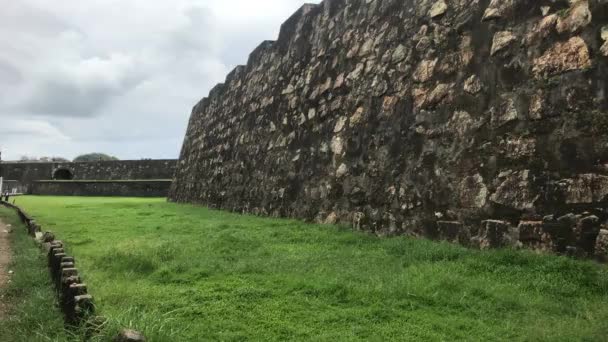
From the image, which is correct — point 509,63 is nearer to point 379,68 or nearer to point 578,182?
point 578,182

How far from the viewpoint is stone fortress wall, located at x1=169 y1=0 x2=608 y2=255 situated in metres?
4.09

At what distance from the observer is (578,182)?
13.1 ft

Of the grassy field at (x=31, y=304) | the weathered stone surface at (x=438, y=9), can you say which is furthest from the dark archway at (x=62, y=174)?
the weathered stone surface at (x=438, y=9)

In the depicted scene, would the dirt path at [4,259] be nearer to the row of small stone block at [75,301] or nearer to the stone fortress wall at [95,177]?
the row of small stone block at [75,301]

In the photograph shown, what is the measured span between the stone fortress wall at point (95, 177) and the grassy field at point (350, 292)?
833 inches

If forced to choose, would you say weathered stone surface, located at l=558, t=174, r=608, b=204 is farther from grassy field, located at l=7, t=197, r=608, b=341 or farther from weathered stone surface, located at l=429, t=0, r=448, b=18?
weathered stone surface, located at l=429, t=0, r=448, b=18

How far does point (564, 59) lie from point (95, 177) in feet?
107

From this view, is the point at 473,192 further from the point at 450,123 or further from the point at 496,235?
the point at 450,123

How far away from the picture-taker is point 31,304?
408 centimetres

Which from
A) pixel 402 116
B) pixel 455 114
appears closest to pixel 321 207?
pixel 402 116

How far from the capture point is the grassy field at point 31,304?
11.2 feet

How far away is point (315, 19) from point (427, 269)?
6.60 m

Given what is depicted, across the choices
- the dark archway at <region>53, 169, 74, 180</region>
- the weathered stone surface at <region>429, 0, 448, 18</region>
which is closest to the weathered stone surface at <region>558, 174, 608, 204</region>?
the weathered stone surface at <region>429, 0, 448, 18</region>

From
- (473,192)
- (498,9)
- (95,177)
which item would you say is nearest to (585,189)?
(473,192)
